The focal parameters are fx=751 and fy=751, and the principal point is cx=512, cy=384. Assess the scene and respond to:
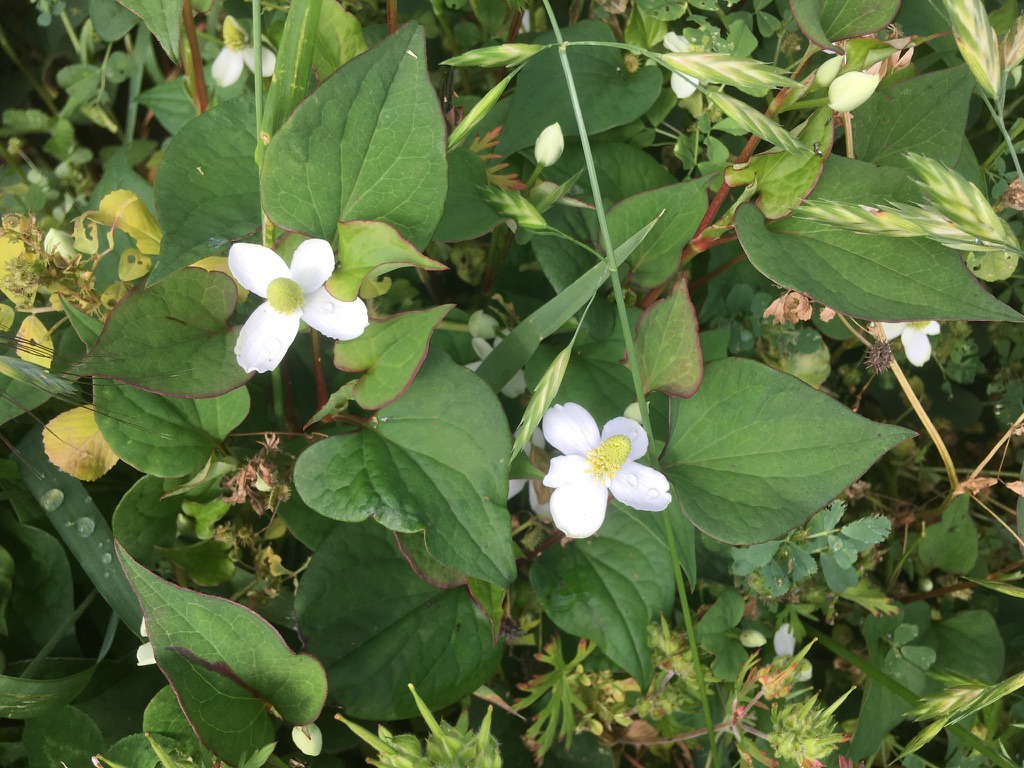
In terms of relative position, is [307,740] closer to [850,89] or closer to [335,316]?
[335,316]

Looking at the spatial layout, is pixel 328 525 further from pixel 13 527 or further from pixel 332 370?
pixel 13 527

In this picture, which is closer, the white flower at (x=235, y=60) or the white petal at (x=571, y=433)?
the white petal at (x=571, y=433)

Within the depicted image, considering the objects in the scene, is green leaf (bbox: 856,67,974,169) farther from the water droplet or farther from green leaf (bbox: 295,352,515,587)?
the water droplet

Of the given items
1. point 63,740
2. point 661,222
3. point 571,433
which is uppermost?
point 661,222

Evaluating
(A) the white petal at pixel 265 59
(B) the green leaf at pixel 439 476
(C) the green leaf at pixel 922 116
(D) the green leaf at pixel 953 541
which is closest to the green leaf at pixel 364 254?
(B) the green leaf at pixel 439 476

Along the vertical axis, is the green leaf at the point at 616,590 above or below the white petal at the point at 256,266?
below

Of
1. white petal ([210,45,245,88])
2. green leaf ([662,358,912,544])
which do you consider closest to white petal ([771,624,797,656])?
green leaf ([662,358,912,544])

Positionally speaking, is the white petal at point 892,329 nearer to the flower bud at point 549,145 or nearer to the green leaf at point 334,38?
the flower bud at point 549,145

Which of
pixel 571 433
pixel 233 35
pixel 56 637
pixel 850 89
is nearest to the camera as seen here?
pixel 850 89

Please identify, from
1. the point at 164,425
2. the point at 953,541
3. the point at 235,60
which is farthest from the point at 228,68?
the point at 953,541
